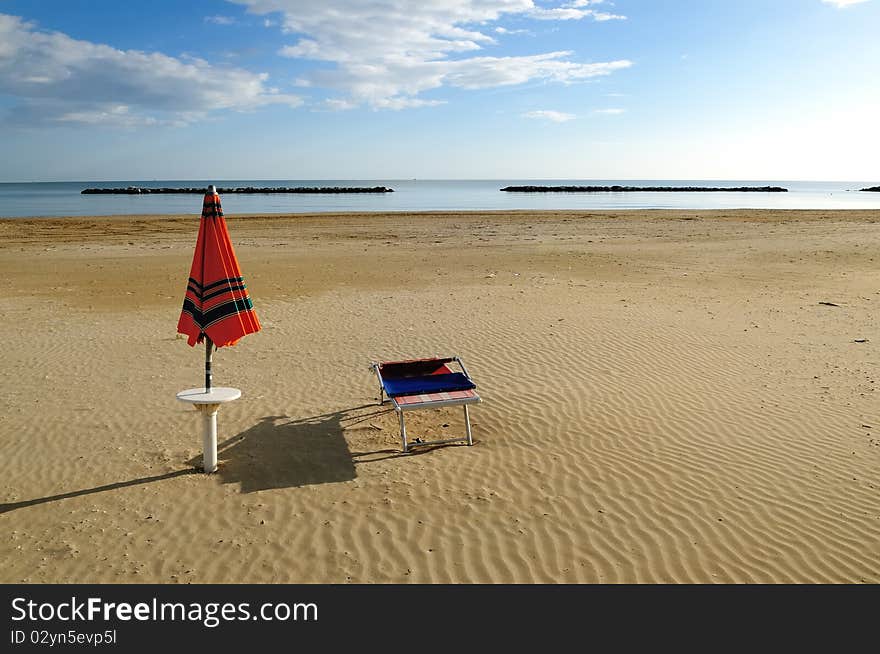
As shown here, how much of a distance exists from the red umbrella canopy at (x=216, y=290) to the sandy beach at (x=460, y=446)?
1590mm

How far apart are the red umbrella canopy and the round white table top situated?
518 millimetres

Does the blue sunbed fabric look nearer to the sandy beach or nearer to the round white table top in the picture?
the sandy beach

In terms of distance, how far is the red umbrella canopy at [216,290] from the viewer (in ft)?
21.5

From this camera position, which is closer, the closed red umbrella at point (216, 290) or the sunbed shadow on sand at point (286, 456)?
the closed red umbrella at point (216, 290)

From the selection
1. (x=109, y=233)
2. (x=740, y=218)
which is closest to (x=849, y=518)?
(x=109, y=233)

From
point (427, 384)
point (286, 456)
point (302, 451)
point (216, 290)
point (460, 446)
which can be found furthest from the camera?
point (427, 384)

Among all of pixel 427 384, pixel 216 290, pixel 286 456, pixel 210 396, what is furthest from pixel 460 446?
pixel 216 290

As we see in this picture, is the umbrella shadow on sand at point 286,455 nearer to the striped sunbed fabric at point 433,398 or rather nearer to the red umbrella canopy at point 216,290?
the striped sunbed fabric at point 433,398

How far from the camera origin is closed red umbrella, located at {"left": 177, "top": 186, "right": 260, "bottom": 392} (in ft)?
21.5

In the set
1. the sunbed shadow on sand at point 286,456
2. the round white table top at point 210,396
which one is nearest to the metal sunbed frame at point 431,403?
the sunbed shadow on sand at point 286,456

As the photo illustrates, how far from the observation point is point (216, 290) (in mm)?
6637

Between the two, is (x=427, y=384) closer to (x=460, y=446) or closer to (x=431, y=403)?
(x=431, y=403)
